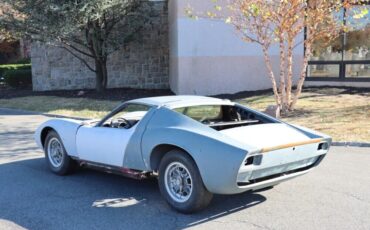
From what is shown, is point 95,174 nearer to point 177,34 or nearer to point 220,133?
point 220,133

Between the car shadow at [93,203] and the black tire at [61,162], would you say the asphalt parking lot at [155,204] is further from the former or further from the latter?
the black tire at [61,162]

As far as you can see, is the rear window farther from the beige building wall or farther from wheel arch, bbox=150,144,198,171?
the beige building wall

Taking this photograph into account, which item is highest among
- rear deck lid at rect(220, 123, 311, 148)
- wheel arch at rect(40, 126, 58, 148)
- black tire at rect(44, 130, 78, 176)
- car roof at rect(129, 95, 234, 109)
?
car roof at rect(129, 95, 234, 109)

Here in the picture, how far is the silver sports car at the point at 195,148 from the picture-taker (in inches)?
176

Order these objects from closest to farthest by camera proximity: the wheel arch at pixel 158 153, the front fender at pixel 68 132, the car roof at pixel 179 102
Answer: the wheel arch at pixel 158 153 < the car roof at pixel 179 102 < the front fender at pixel 68 132

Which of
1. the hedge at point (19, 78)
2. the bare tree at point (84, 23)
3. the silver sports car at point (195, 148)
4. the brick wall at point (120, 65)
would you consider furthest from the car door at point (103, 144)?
the hedge at point (19, 78)

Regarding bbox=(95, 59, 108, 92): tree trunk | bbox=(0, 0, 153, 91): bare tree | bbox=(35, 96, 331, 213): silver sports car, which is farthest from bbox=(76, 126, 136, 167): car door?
bbox=(95, 59, 108, 92): tree trunk

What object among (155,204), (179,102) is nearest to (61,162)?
(155,204)

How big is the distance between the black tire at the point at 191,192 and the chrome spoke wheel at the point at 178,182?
2 centimetres

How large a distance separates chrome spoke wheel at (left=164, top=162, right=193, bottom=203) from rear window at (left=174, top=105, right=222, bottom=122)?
3.08 ft

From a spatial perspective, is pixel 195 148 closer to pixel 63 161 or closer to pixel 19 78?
pixel 63 161

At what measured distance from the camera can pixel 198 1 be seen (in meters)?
16.7

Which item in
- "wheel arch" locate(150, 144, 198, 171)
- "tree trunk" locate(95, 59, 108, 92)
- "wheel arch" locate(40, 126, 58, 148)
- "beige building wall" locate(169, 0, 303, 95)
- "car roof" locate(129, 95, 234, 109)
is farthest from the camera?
"tree trunk" locate(95, 59, 108, 92)

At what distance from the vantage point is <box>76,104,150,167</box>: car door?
545 centimetres
